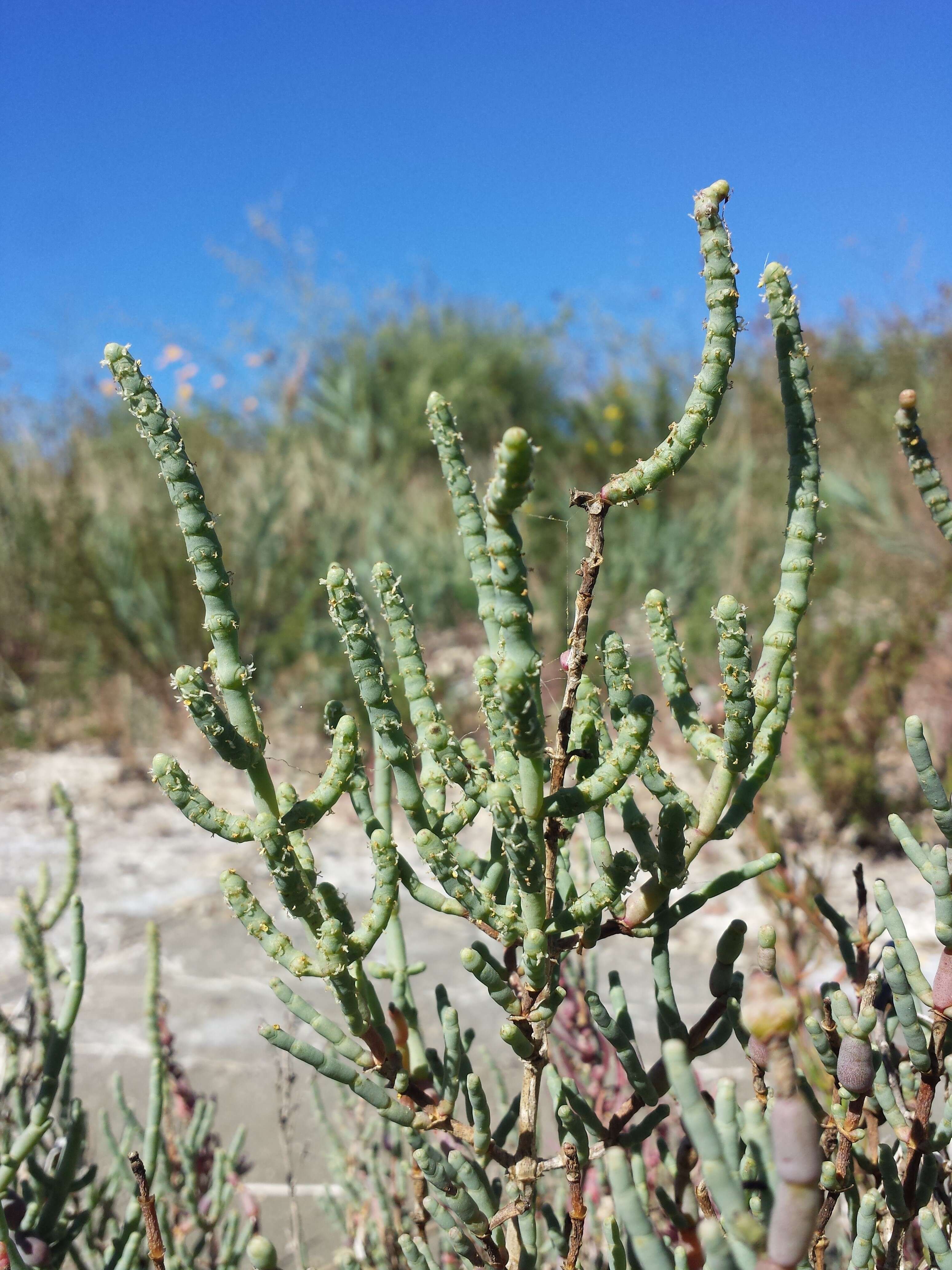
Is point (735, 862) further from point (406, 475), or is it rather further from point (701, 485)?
point (406, 475)

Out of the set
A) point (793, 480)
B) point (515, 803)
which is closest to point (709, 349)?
point (793, 480)

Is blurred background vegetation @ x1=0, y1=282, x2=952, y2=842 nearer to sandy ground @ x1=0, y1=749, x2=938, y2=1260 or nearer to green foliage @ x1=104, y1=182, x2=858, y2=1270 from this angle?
sandy ground @ x1=0, y1=749, x2=938, y2=1260

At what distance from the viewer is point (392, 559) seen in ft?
26.3

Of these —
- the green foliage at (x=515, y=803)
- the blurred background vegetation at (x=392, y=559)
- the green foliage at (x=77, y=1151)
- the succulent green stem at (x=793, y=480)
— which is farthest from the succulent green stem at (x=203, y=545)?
the blurred background vegetation at (x=392, y=559)

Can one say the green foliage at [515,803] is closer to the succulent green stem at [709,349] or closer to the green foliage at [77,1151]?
the succulent green stem at [709,349]

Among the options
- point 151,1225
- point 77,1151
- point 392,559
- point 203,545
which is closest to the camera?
point 203,545

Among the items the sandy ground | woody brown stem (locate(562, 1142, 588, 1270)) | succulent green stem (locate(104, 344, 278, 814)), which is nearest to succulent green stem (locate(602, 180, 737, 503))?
Result: succulent green stem (locate(104, 344, 278, 814))

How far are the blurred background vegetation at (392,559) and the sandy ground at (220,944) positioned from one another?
0.74 m

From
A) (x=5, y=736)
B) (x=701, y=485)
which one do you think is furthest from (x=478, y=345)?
(x=5, y=736)

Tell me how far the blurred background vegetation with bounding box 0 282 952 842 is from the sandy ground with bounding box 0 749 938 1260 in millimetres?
744

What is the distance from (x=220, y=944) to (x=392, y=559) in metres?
4.50

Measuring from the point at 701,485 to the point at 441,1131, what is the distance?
10478mm

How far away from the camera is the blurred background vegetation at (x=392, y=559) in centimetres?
520

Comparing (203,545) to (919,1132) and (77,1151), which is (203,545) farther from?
(77,1151)
